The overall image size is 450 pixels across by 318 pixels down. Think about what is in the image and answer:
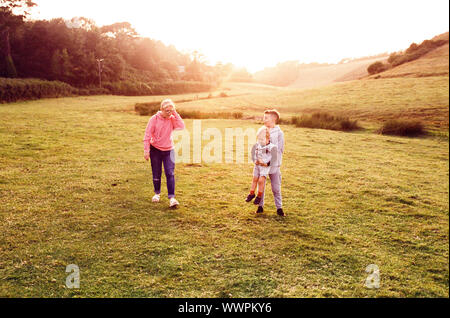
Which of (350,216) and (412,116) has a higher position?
(412,116)

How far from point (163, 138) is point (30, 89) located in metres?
28.7

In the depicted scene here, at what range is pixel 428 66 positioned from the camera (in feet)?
132

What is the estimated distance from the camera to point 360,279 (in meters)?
4.34

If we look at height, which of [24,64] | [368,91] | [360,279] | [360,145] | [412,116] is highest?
[24,64]

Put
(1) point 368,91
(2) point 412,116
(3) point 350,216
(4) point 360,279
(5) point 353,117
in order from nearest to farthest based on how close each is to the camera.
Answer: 1. (4) point 360,279
2. (3) point 350,216
3. (2) point 412,116
4. (5) point 353,117
5. (1) point 368,91

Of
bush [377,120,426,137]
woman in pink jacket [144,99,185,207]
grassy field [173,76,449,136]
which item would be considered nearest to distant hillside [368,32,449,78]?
grassy field [173,76,449,136]

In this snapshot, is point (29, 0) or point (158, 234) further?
point (29, 0)

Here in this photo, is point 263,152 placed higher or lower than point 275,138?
lower

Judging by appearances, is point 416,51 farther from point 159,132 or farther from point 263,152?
point 159,132

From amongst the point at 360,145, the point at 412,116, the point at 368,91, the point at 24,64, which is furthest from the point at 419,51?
the point at 24,64

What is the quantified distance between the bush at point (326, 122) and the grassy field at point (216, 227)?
26.9ft

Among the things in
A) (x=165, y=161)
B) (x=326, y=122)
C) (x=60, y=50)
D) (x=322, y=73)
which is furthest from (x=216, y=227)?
(x=322, y=73)
